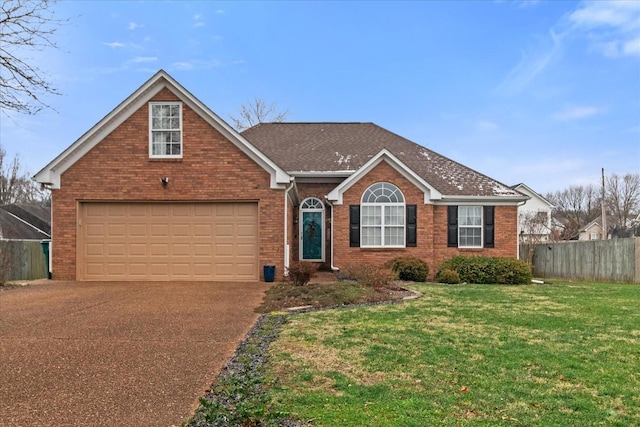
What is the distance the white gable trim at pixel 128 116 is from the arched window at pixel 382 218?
4.13m

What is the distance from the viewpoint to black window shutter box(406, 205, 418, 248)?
1783 cm

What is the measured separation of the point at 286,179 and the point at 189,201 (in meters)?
3.03

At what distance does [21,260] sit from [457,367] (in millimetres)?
17144

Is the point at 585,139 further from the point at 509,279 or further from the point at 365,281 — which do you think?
the point at 365,281

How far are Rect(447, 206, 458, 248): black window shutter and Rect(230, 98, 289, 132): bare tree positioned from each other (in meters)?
24.9

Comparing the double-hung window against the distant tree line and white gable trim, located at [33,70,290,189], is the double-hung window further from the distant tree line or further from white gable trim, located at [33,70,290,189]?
the distant tree line

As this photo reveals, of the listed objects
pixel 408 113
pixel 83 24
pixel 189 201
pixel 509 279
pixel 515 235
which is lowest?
pixel 509 279

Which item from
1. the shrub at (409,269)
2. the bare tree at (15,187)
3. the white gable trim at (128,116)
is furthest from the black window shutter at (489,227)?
the bare tree at (15,187)

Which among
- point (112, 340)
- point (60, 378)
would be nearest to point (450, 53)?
point (112, 340)

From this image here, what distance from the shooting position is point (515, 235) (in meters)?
18.7

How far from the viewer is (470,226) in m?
18.6

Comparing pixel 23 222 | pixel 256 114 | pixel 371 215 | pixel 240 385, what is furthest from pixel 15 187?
pixel 240 385

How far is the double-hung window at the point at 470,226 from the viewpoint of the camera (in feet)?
61.0

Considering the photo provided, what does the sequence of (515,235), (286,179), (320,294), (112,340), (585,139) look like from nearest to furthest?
(112,340) → (320,294) → (286,179) → (515,235) → (585,139)
